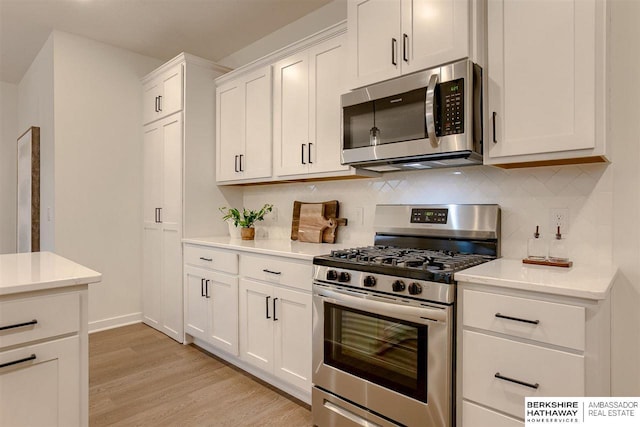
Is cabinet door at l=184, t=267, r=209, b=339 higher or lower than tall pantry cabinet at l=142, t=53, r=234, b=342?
lower

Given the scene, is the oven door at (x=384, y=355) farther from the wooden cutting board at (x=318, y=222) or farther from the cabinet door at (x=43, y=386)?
the cabinet door at (x=43, y=386)

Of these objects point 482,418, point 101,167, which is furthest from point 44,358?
point 101,167

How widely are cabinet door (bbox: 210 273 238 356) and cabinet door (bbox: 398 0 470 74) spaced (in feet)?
6.07

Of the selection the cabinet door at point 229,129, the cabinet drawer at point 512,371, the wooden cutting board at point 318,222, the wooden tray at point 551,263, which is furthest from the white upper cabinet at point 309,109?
the cabinet drawer at point 512,371

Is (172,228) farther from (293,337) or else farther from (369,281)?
(369,281)

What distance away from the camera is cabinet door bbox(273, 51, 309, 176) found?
8.76ft

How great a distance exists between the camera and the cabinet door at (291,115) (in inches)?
105

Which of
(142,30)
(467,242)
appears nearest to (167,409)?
(467,242)

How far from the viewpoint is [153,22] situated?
3316 millimetres

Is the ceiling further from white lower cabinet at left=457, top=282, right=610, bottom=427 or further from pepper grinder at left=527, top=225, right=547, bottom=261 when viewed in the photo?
white lower cabinet at left=457, top=282, right=610, bottom=427

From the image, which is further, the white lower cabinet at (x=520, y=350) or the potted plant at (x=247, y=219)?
the potted plant at (x=247, y=219)

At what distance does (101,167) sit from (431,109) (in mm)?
3308

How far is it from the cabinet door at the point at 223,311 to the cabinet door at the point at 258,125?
2.92 feet

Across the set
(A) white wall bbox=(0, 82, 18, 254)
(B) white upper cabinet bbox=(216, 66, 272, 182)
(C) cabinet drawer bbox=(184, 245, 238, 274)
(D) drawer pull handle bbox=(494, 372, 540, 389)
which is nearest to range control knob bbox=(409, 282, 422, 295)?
(D) drawer pull handle bbox=(494, 372, 540, 389)
